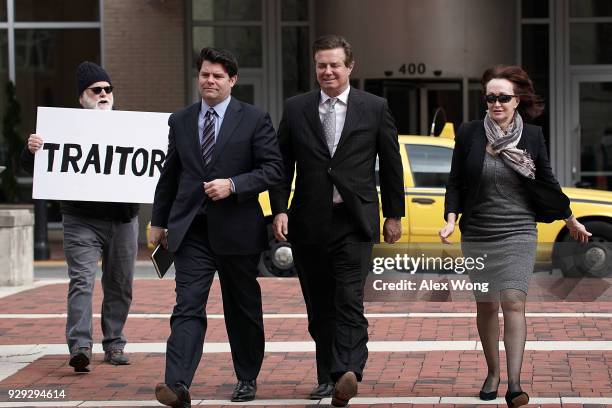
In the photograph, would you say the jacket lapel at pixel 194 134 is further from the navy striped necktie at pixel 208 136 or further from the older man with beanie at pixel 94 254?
the older man with beanie at pixel 94 254

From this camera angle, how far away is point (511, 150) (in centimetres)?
728

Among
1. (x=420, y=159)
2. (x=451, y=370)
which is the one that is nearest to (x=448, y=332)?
(x=451, y=370)

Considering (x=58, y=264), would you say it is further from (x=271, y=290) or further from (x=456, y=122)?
(x=456, y=122)

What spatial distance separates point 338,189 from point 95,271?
2164 millimetres

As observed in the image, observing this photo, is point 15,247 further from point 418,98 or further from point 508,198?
point 418,98

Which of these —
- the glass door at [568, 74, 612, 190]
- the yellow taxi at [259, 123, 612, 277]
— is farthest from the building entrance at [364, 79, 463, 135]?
the yellow taxi at [259, 123, 612, 277]

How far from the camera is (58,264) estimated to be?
17.3m

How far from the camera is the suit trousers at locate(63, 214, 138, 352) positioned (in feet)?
28.4

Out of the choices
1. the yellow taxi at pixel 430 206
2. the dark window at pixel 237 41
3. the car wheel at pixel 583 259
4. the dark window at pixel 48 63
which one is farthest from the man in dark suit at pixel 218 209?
the dark window at pixel 237 41

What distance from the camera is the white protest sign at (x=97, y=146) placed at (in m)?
8.93

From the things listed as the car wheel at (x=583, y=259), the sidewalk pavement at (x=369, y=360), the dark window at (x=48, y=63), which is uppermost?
the dark window at (x=48, y=63)

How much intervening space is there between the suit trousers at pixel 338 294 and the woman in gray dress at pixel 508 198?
51 cm

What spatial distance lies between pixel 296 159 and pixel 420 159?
6.87m

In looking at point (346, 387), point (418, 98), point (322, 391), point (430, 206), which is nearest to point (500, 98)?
point (346, 387)
